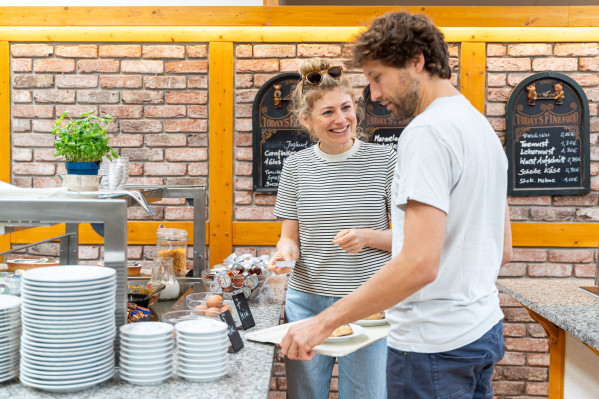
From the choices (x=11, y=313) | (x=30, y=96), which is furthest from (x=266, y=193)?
(x=11, y=313)

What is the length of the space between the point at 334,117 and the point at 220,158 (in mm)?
1449

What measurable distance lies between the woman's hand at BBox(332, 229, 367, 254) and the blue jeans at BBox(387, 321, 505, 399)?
0.58 m

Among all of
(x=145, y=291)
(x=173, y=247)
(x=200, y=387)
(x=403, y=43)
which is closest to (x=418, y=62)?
(x=403, y=43)

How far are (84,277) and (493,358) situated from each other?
936 mm

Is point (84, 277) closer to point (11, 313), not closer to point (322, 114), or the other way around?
point (11, 313)

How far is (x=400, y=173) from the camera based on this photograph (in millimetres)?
1151

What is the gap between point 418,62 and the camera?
1199 mm

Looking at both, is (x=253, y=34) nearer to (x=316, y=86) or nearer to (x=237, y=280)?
(x=316, y=86)

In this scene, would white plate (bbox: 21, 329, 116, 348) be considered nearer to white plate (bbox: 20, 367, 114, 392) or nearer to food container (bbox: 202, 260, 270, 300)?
white plate (bbox: 20, 367, 114, 392)

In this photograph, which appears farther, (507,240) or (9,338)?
(507,240)

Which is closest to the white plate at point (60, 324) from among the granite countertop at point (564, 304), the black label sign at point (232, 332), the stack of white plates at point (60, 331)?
the stack of white plates at point (60, 331)

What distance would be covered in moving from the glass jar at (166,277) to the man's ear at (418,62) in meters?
1.38

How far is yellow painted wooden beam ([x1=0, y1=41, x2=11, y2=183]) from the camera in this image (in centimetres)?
322

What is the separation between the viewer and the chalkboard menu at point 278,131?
3209 mm
